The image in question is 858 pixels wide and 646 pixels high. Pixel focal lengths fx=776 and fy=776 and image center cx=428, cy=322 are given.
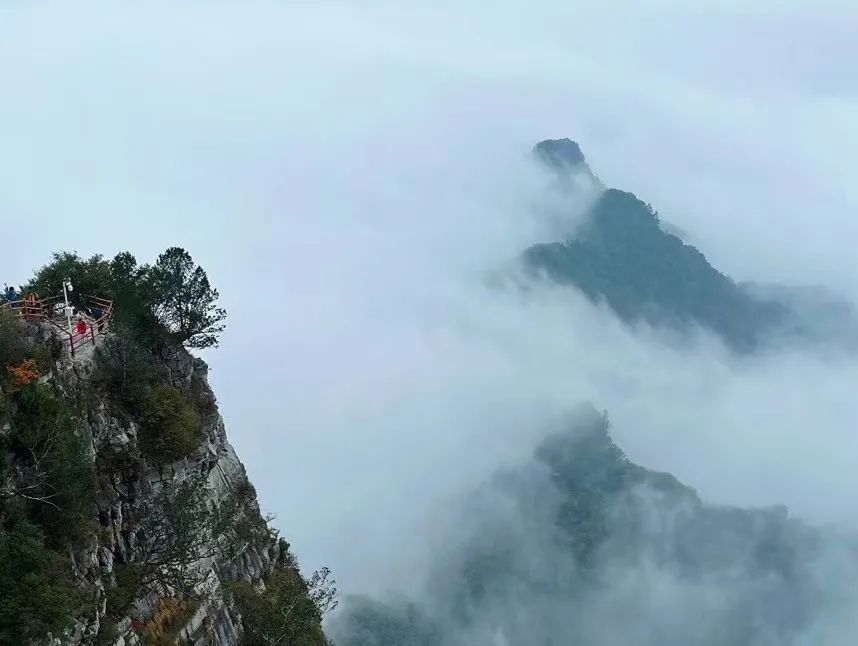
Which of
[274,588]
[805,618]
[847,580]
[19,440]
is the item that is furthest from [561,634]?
[19,440]

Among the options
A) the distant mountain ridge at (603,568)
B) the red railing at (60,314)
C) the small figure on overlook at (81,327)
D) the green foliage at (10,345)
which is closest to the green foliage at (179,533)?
the red railing at (60,314)

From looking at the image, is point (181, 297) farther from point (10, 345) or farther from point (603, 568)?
point (603, 568)

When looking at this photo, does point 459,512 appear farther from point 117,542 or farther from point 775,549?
point 117,542

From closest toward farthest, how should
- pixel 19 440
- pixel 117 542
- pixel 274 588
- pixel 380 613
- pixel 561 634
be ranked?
pixel 19 440 → pixel 117 542 → pixel 274 588 → pixel 380 613 → pixel 561 634

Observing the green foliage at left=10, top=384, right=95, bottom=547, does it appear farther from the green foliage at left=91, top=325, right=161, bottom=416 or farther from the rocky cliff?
the green foliage at left=91, top=325, right=161, bottom=416

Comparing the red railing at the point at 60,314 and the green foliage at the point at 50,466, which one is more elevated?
the red railing at the point at 60,314

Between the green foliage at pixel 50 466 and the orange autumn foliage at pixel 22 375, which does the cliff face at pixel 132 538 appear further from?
the orange autumn foliage at pixel 22 375
